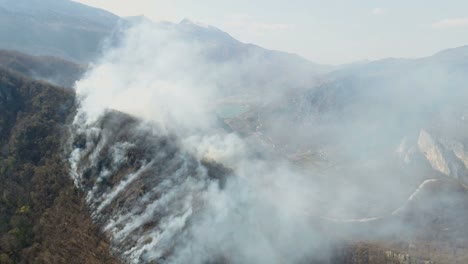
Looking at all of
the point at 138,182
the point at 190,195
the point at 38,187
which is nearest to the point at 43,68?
the point at 38,187

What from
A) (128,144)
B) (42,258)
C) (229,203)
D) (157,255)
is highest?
(128,144)

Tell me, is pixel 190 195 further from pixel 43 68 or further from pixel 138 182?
pixel 43 68

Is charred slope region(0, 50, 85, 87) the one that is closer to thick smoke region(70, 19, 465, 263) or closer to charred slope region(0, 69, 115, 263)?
charred slope region(0, 69, 115, 263)

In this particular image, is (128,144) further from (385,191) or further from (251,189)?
(385,191)

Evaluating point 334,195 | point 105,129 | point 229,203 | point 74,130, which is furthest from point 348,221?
point 74,130

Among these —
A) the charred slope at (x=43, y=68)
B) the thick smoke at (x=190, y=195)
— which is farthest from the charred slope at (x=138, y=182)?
the charred slope at (x=43, y=68)

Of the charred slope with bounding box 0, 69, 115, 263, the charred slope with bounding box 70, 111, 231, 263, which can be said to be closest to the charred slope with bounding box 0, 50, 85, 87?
the charred slope with bounding box 0, 69, 115, 263
